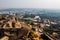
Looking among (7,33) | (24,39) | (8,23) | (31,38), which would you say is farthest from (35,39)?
(8,23)

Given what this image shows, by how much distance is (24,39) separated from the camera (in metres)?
9.01

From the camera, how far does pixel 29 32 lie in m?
9.80

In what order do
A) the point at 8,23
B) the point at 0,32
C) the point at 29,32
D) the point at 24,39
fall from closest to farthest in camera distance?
the point at 24,39, the point at 29,32, the point at 0,32, the point at 8,23

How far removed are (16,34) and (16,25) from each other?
92.3 inches

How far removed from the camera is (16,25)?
12.2 m

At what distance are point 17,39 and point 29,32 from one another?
0.93 m

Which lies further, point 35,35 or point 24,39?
point 35,35

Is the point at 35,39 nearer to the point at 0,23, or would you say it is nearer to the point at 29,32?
the point at 29,32

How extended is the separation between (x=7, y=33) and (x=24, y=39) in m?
1.54

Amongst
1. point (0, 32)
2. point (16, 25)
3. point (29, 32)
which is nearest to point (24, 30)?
point (29, 32)

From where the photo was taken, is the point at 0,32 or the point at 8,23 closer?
the point at 0,32

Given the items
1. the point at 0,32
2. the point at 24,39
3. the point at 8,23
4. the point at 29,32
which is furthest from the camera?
the point at 8,23

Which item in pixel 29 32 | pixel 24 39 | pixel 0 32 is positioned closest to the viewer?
pixel 24 39

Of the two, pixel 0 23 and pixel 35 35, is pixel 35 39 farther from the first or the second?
pixel 0 23
